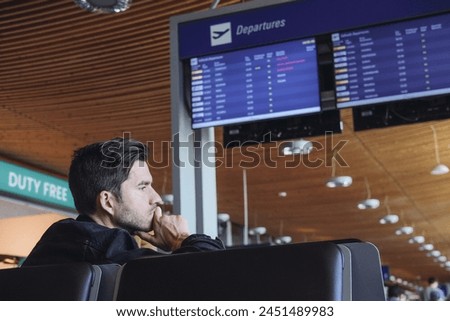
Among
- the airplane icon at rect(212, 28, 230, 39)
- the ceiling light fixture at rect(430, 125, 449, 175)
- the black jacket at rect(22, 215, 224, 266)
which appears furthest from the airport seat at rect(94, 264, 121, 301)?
the ceiling light fixture at rect(430, 125, 449, 175)

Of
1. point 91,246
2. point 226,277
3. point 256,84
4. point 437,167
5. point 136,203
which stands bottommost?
point 226,277

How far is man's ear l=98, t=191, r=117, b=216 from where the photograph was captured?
1971 mm

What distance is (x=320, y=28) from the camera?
3.12 metres

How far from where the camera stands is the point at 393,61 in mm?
3047

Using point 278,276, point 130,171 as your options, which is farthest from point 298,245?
point 130,171

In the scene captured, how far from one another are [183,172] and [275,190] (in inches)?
389

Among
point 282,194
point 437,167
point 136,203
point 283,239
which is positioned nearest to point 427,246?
point 283,239

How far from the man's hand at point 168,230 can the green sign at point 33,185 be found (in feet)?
23.0

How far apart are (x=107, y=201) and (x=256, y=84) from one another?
56.3 inches

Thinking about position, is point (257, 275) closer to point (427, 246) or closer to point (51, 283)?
point (51, 283)

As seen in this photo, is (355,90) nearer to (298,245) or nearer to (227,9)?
(227,9)

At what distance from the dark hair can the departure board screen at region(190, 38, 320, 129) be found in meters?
1.23

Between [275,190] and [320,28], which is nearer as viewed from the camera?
[320,28]

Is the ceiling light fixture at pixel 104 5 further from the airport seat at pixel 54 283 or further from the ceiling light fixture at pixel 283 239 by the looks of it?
the ceiling light fixture at pixel 283 239
